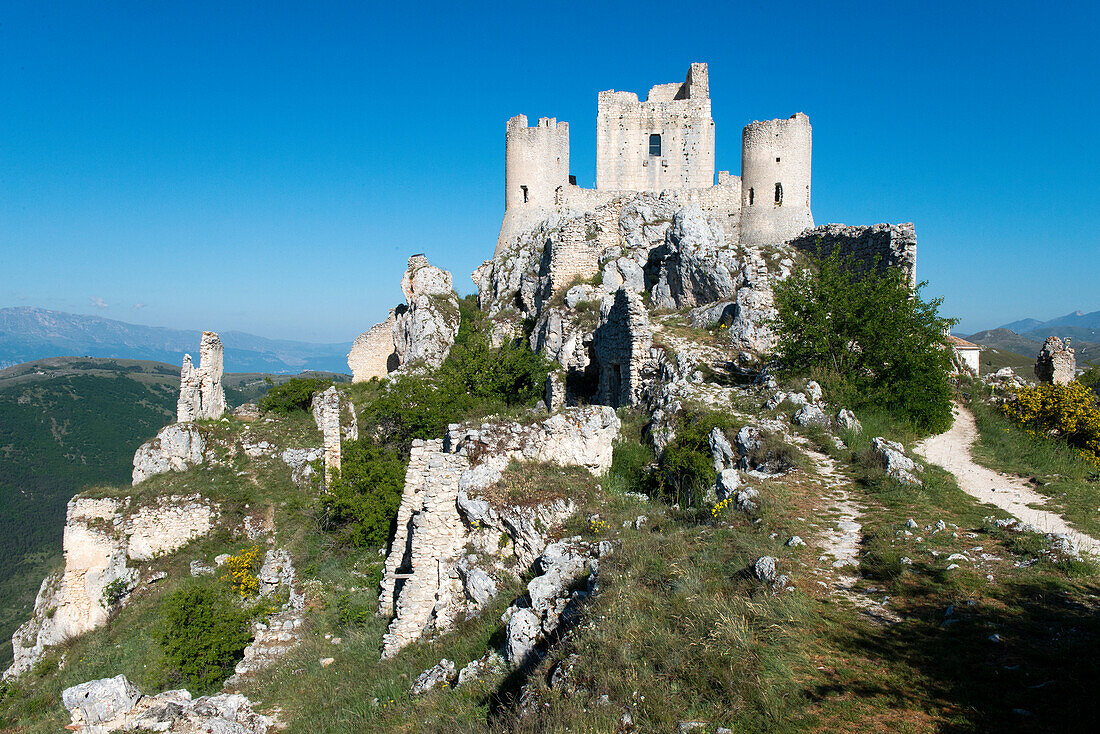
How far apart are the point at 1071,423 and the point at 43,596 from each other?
26947 mm

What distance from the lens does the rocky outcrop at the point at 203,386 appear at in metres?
22.5

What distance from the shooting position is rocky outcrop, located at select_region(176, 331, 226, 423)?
22.5 meters

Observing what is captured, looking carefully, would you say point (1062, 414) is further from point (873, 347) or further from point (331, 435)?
point (331, 435)

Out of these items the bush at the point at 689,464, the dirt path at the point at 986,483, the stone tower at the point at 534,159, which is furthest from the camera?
the stone tower at the point at 534,159

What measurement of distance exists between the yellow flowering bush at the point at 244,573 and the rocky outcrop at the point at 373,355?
49.8 ft

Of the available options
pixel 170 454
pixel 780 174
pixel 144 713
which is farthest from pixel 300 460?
pixel 780 174

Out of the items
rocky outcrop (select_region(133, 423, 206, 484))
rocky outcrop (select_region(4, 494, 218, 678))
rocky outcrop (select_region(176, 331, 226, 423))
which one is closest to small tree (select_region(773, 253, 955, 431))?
rocky outcrop (select_region(4, 494, 218, 678))

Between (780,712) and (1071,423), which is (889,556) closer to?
(780,712)

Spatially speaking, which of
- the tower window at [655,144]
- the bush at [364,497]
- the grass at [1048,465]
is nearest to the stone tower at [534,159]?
the tower window at [655,144]

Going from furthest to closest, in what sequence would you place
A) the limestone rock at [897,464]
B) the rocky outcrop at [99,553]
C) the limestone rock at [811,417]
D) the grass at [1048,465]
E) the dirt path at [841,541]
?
the rocky outcrop at [99,553] → the limestone rock at [811,417] → the limestone rock at [897,464] → the grass at [1048,465] → the dirt path at [841,541]

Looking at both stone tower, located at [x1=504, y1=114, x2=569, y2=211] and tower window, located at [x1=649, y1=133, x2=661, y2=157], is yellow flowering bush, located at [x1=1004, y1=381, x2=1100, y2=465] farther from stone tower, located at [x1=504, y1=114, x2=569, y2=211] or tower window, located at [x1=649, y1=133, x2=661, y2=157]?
stone tower, located at [x1=504, y1=114, x2=569, y2=211]

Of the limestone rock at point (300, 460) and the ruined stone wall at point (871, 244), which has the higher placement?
the ruined stone wall at point (871, 244)

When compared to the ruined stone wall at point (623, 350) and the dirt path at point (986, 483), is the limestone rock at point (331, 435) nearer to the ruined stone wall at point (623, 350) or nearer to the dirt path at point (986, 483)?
the ruined stone wall at point (623, 350)

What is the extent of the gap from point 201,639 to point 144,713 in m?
4.16
